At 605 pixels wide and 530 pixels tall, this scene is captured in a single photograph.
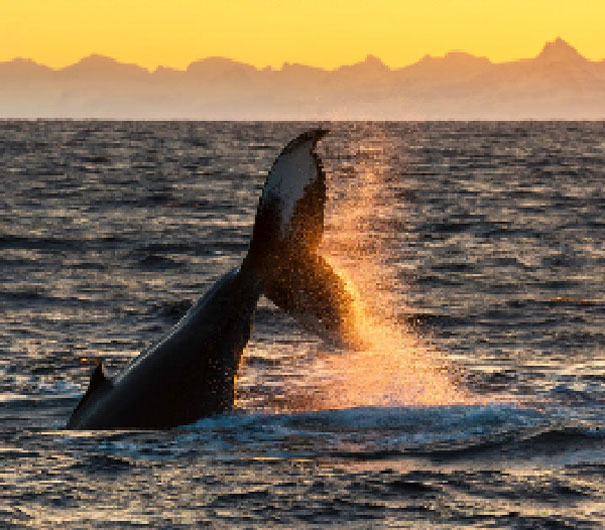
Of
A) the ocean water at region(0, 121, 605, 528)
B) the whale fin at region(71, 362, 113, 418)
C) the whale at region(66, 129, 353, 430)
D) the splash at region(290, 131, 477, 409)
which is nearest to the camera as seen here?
the ocean water at region(0, 121, 605, 528)

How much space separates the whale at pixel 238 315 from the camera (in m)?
10.5

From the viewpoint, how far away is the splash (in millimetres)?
12828

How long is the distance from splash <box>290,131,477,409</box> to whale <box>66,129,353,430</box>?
0.35 m

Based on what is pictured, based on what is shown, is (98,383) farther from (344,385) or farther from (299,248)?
(344,385)

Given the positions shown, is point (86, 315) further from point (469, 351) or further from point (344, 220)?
point (344, 220)

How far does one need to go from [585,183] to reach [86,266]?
115 ft

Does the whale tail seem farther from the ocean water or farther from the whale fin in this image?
the whale fin

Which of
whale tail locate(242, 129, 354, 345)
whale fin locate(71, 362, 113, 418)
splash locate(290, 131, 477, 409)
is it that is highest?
whale tail locate(242, 129, 354, 345)

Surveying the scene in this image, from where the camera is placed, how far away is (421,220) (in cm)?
3769

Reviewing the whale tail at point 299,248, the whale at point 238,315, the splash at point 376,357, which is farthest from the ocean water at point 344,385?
the whale tail at point 299,248

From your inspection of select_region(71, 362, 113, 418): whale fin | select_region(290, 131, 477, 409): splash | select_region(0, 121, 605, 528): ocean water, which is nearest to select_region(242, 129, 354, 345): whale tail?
select_region(290, 131, 477, 409): splash

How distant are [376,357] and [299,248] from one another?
5.24m

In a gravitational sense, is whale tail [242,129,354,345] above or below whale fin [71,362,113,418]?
above

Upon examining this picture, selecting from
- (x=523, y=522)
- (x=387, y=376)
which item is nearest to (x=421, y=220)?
(x=387, y=376)
